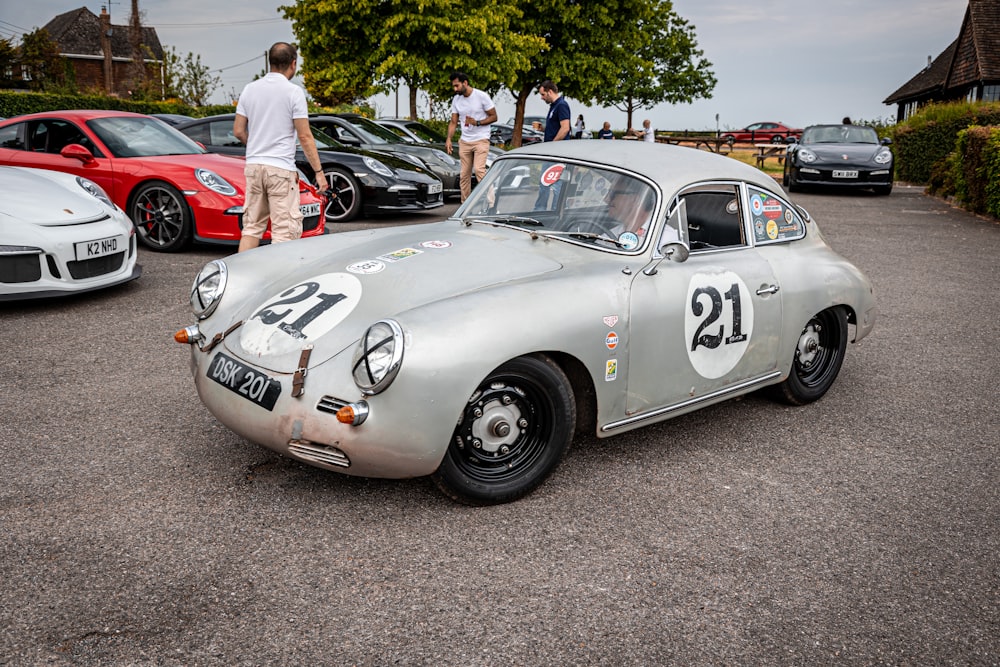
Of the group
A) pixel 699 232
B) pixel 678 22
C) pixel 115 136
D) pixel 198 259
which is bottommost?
pixel 198 259

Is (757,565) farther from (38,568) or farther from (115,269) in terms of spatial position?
(115,269)

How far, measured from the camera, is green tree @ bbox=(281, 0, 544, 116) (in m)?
22.5

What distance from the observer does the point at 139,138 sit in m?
8.68

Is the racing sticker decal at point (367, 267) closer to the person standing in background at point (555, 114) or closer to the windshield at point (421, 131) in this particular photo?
the person standing in background at point (555, 114)

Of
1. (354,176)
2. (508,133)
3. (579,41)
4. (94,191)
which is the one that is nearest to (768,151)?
(579,41)

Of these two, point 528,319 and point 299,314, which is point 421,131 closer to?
point 299,314

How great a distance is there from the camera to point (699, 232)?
4367mm

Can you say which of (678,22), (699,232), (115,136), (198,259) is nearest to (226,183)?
(198,259)

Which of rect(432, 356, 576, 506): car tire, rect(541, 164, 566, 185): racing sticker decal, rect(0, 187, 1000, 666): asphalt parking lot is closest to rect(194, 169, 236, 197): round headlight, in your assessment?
rect(0, 187, 1000, 666): asphalt parking lot

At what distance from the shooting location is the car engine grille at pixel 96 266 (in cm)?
612

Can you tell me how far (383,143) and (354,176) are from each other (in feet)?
6.69

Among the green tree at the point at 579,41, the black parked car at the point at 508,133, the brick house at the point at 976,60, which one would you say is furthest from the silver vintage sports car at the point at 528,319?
the brick house at the point at 976,60

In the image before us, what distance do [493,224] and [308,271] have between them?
998 mm

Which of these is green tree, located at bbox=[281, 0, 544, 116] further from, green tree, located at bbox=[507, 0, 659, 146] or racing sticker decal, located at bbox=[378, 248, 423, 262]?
racing sticker decal, located at bbox=[378, 248, 423, 262]
